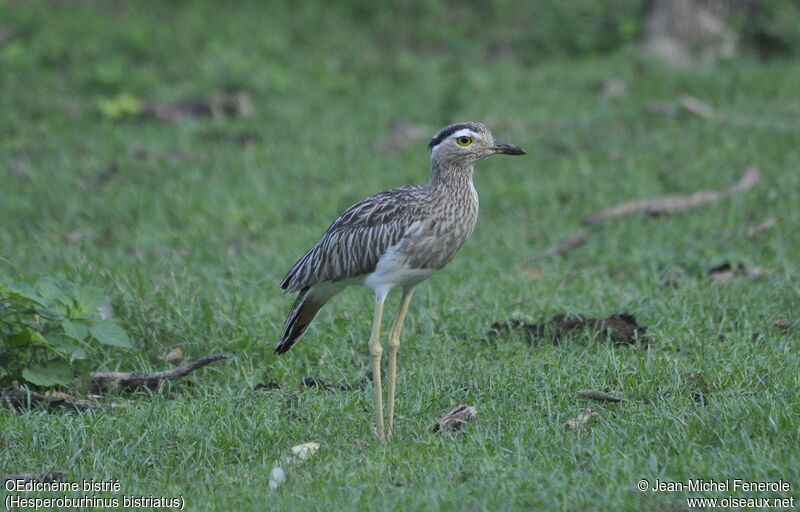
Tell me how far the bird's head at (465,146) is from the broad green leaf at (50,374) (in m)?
2.40

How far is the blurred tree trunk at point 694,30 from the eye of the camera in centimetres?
1399

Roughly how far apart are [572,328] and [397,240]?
149 centimetres

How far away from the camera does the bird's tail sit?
19.7 feet

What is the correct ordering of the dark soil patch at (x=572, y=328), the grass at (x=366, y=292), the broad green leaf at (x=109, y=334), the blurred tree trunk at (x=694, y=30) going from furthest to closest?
the blurred tree trunk at (x=694, y=30) → the dark soil patch at (x=572, y=328) → the broad green leaf at (x=109, y=334) → the grass at (x=366, y=292)

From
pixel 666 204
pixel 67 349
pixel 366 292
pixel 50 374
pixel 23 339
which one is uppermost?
pixel 23 339

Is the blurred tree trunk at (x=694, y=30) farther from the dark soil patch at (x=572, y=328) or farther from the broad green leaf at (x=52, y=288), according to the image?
the broad green leaf at (x=52, y=288)

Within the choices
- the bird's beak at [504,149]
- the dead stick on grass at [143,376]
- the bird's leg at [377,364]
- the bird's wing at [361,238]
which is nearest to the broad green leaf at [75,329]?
the dead stick on grass at [143,376]

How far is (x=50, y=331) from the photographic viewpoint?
627cm

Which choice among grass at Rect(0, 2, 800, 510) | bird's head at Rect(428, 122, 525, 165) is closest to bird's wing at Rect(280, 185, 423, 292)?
bird's head at Rect(428, 122, 525, 165)

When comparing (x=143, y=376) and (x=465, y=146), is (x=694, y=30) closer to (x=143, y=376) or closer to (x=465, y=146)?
(x=465, y=146)

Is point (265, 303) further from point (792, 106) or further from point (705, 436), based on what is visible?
point (792, 106)

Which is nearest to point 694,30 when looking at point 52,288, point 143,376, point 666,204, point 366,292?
point 666,204

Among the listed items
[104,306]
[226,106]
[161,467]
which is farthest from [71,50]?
[161,467]

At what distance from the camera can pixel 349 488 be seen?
4.67 m
